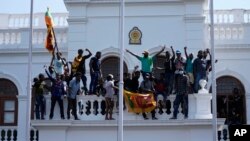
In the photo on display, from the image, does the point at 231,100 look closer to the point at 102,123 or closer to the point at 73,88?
the point at 102,123

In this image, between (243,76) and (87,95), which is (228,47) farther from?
(87,95)

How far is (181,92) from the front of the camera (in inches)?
600

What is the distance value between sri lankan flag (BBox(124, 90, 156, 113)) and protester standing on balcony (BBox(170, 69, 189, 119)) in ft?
2.17

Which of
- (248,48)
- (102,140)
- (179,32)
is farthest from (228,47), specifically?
(102,140)

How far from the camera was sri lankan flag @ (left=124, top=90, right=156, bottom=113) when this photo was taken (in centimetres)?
1525

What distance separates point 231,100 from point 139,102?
18.8ft

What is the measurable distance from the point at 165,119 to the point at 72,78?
2964 mm

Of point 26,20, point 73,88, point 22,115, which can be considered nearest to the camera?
point 73,88

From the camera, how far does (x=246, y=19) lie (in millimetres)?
22250

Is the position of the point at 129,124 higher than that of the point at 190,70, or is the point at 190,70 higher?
the point at 190,70

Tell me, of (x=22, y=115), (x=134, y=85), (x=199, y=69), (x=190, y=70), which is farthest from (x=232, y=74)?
(x=22, y=115)

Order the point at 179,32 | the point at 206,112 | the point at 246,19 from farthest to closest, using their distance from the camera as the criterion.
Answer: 1. the point at 246,19
2. the point at 179,32
3. the point at 206,112

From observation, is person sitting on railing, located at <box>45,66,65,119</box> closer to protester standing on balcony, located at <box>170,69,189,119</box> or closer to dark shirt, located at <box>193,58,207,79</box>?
protester standing on balcony, located at <box>170,69,189,119</box>

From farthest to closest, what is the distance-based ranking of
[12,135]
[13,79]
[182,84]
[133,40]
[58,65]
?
1. [13,79]
2. [133,40]
3. [12,135]
4. [58,65]
5. [182,84]
